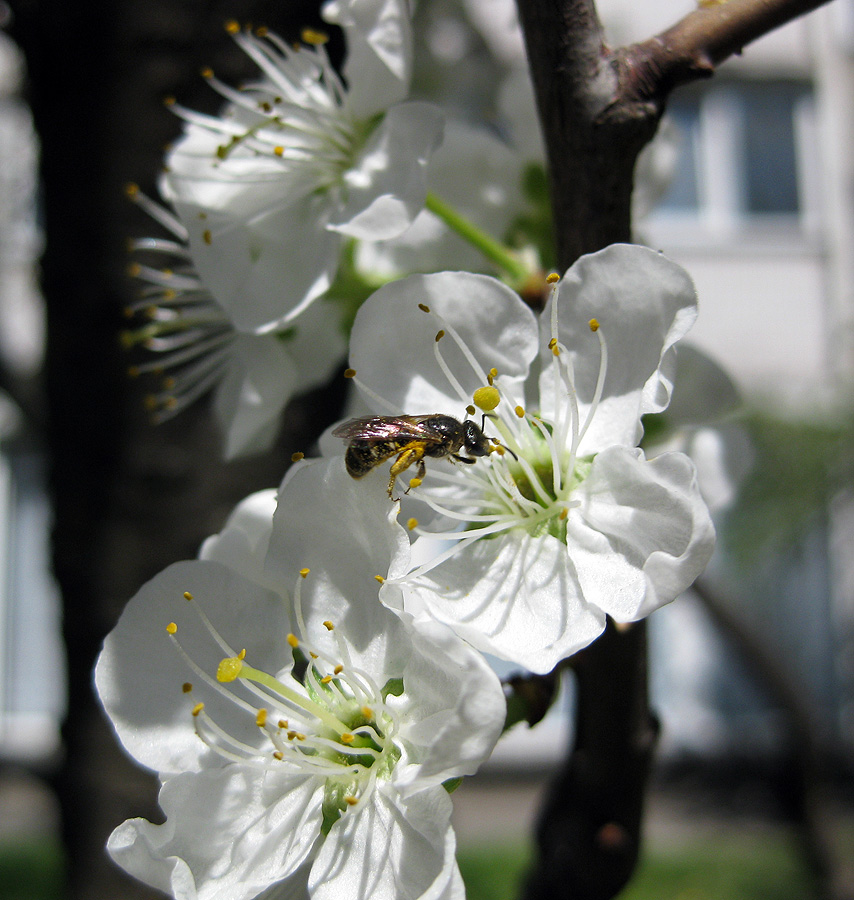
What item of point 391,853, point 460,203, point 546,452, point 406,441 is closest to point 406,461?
point 406,441

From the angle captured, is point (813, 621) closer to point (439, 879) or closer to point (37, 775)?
point (37, 775)

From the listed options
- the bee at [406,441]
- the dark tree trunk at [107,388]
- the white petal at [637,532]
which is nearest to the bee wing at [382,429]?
the bee at [406,441]

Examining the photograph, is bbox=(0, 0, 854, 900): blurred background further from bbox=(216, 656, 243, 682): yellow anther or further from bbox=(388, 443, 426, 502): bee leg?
bbox=(216, 656, 243, 682): yellow anther

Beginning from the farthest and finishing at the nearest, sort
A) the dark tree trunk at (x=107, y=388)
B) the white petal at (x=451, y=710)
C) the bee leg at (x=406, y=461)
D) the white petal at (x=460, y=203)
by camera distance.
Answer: the dark tree trunk at (x=107, y=388) → the white petal at (x=460, y=203) → the bee leg at (x=406, y=461) → the white petal at (x=451, y=710)

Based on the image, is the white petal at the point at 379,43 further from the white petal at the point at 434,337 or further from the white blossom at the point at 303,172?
the white petal at the point at 434,337

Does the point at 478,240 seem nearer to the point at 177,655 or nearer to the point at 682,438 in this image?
the point at 682,438

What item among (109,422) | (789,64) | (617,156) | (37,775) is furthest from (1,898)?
(789,64)
